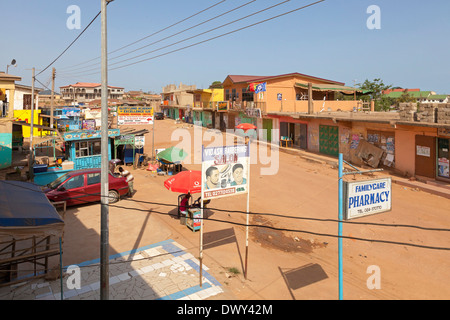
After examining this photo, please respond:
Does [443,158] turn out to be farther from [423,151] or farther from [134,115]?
[134,115]

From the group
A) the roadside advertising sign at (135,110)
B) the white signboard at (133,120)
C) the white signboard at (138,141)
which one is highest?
the roadside advertising sign at (135,110)

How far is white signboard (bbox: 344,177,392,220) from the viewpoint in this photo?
5.84 meters

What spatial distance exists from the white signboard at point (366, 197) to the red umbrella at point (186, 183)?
5.65 meters

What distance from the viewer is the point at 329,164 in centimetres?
2264

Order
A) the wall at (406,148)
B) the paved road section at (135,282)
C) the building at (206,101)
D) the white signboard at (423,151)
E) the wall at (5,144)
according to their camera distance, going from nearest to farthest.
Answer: the paved road section at (135,282) < the white signboard at (423,151) < the wall at (406,148) < the wall at (5,144) < the building at (206,101)

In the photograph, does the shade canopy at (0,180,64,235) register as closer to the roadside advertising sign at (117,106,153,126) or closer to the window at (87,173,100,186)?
the window at (87,173,100,186)

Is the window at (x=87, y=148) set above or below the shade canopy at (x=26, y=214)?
above

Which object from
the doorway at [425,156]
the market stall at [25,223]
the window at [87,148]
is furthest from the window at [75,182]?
the doorway at [425,156]

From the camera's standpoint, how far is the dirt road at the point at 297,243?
7.84 metres

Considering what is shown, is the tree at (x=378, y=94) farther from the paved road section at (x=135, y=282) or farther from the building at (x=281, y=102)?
the paved road section at (x=135, y=282)

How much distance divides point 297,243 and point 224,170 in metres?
4.18

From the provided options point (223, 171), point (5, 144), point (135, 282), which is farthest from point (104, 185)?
point (5, 144)

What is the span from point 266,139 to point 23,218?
29774mm
